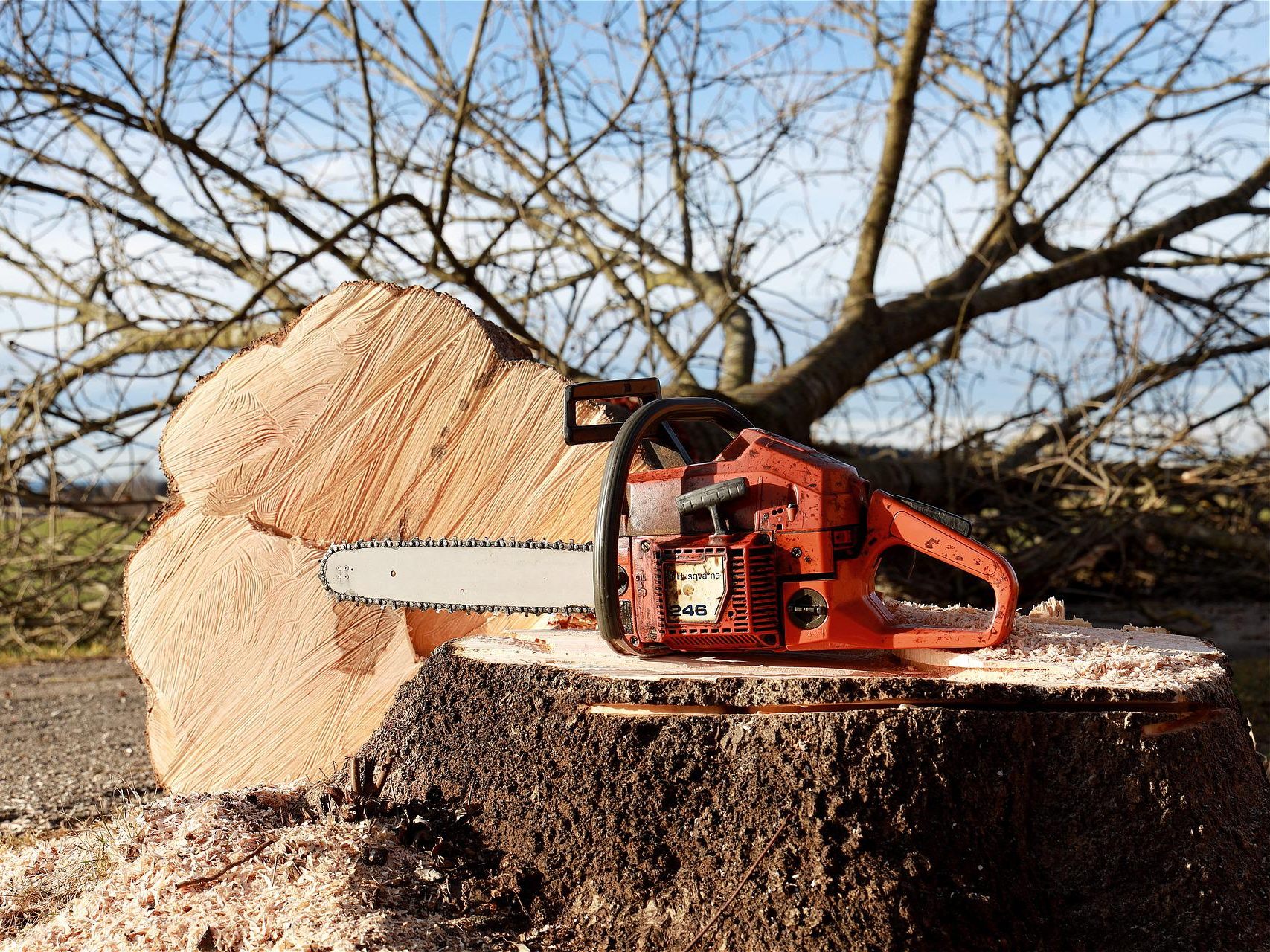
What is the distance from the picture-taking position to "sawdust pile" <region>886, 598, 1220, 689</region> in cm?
194

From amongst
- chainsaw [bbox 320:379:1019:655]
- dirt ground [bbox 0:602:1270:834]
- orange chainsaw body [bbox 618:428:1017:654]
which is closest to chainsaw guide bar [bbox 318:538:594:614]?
chainsaw [bbox 320:379:1019:655]

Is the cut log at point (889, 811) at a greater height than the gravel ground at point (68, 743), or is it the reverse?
the cut log at point (889, 811)

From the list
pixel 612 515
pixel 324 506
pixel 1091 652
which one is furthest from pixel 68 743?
pixel 1091 652

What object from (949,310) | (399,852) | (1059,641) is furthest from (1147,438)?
(399,852)

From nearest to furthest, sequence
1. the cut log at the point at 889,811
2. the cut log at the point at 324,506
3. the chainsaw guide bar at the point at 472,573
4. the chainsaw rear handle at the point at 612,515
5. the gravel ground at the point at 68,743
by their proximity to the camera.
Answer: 1. the cut log at the point at 889,811
2. the chainsaw rear handle at the point at 612,515
3. the chainsaw guide bar at the point at 472,573
4. the cut log at the point at 324,506
5. the gravel ground at the point at 68,743

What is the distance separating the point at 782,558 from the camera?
1979mm

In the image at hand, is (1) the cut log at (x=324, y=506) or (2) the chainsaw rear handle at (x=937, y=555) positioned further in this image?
(1) the cut log at (x=324, y=506)

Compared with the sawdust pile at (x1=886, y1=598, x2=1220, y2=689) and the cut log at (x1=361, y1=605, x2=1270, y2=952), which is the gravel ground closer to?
the cut log at (x1=361, y1=605, x2=1270, y2=952)

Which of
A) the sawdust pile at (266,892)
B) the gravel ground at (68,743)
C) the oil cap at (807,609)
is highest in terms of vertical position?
the oil cap at (807,609)

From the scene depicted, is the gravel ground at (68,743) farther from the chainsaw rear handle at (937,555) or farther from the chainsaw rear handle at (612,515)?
the chainsaw rear handle at (937,555)

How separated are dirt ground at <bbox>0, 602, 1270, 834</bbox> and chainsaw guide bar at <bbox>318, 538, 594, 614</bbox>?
0.91 metres

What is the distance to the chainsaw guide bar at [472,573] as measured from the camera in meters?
2.11

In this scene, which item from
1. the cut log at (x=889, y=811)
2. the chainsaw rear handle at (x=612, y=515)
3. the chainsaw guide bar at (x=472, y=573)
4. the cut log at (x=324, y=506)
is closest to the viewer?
the cut log at (x=889, y=811)

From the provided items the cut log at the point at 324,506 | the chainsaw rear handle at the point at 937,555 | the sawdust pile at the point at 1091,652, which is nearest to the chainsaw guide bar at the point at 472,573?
the cut log at the point at 324,506
